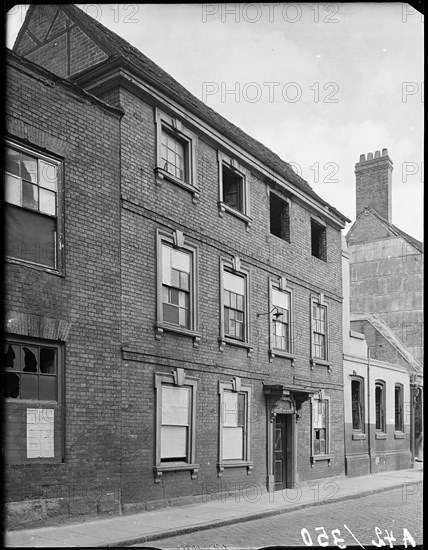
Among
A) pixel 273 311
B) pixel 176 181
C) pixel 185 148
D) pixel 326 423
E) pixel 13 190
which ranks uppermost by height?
pixel 185 148

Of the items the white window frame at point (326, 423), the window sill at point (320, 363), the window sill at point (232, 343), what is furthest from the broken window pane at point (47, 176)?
the white window frame at point (326, 423)

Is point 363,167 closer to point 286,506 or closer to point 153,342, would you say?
point 153,342

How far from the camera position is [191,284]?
35.4 ft

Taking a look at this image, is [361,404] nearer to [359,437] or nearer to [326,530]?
[359,437]

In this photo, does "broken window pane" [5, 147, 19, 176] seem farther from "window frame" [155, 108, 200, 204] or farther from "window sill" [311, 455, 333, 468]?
"window sill" [311, 455, 333, 468]

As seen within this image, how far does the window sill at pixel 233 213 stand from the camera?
1134cm

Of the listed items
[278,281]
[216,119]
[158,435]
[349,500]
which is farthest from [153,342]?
[349,500]

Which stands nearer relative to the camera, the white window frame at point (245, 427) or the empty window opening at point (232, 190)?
the white window frame at point (245, 427)

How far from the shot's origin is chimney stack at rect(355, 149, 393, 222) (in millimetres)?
9243

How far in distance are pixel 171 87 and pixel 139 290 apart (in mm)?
3159

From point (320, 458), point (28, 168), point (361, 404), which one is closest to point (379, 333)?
point (361, 404)

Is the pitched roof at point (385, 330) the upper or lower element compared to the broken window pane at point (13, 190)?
lower

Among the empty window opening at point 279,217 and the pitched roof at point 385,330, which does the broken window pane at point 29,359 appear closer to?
the empty window opening at point 279,217

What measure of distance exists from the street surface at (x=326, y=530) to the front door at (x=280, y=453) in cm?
62
